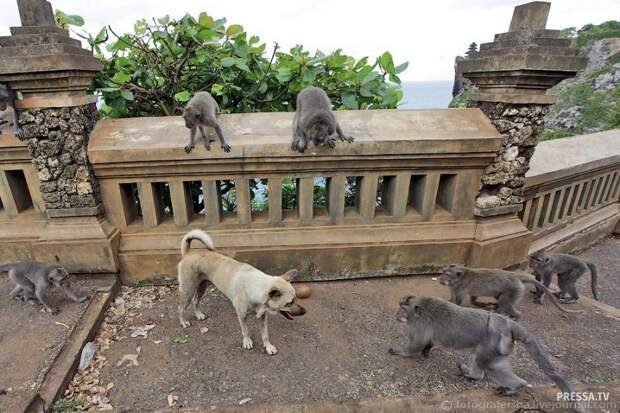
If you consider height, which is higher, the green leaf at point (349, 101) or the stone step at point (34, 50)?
the stone step at point (34, 50)

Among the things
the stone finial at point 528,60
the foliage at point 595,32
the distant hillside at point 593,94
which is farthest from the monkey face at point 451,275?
the foliage at point 595,32

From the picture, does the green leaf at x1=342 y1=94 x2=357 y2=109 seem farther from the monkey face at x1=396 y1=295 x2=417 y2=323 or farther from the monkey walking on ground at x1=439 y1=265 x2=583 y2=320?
the monkey face at x1=396 y1=295 x2=417 y2=323

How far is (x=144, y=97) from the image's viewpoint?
14.6 ft

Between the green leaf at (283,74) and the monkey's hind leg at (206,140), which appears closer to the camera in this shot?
the monkey's hind leg at (206,140)

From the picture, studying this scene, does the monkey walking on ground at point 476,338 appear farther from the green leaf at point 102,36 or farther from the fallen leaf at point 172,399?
the green leaf at point 102,36

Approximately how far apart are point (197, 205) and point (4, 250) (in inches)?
85.5

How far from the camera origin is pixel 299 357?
292 centimetres

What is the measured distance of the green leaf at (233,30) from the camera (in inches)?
163

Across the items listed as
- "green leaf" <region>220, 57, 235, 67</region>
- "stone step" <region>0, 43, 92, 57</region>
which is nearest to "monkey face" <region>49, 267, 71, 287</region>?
"stone step" <region>0, 43, 92, 57</region>

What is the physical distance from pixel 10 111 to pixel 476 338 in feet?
15.3

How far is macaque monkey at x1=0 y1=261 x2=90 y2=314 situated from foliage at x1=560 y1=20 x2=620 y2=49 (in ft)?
152

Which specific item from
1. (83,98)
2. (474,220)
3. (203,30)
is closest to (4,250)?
(83,98)

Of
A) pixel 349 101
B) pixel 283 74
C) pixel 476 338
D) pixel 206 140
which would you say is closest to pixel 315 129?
pixel 206 140

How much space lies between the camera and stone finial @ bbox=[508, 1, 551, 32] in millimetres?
3361
